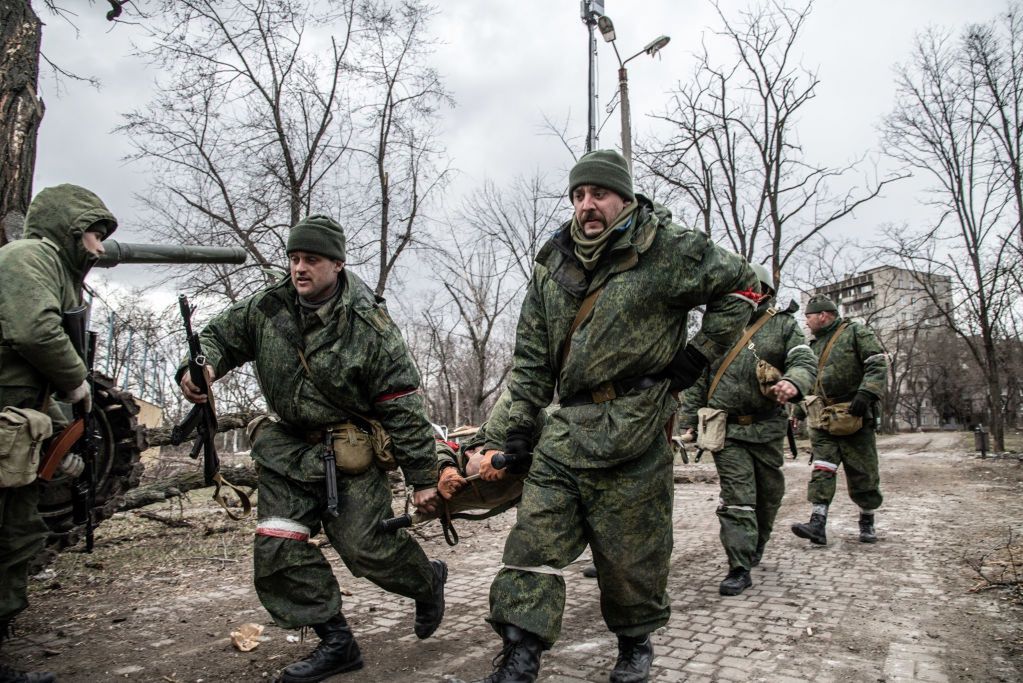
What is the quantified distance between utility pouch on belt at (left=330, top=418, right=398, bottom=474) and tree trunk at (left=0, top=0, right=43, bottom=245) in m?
3.51

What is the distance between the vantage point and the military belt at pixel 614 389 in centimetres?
319

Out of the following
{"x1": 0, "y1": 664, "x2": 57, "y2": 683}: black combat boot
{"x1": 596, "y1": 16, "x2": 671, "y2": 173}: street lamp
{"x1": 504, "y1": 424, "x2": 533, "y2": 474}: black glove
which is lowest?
{"x1": 0, "y1": 664, "x2": 57, "y2": 683}: black combat boot

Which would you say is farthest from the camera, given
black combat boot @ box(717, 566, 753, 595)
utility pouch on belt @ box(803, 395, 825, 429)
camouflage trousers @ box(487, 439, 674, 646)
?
utility pouch on belt @ box(803, 395, 825, 429)

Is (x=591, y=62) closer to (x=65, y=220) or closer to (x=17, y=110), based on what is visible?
(x=17, y=110)

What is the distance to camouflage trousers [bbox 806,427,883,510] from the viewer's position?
674 cm

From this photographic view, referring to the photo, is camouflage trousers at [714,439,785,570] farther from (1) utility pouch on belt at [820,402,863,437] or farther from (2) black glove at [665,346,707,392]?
(2) black glove at [665,346,707,392]

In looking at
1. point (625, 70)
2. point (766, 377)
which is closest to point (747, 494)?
point (766, 377)

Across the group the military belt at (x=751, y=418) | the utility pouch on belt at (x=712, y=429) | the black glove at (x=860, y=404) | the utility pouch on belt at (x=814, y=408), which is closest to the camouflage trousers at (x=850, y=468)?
the utility pouch on belt at (x=814, y=408)

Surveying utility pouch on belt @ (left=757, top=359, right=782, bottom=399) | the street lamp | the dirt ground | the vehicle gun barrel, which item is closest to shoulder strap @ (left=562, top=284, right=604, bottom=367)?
the dirt ground

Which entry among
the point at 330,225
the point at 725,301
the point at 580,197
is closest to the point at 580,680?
the point at 725,301

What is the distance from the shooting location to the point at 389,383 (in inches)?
147

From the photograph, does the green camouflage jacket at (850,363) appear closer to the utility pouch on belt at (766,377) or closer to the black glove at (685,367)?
the utility pouch on belt at (766,377)

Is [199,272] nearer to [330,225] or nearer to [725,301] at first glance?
[330,225]

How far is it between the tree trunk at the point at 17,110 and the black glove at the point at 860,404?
691 centimetres
